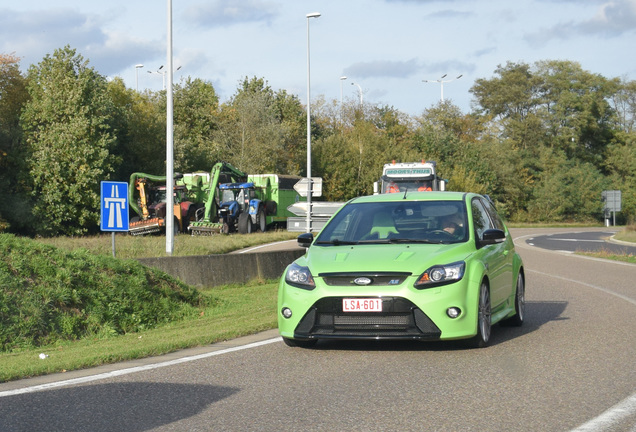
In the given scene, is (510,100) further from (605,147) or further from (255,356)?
(255,356)

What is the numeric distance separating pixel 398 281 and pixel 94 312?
16.7 feet

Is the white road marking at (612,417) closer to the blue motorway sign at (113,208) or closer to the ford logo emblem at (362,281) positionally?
the ford logo emblem at (362,281)

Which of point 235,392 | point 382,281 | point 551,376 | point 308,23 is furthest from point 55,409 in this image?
point 308,23

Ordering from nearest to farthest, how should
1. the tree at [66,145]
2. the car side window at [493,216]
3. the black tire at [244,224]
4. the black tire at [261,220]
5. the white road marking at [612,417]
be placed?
the white road marking at [612,417], the car side window at [493,216], the black tire at [244,224], the black tire at [261,220], the tree at [66,145]

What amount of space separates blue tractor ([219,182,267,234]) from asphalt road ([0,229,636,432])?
108ft

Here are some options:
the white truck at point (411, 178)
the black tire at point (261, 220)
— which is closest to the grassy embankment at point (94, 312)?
the white truck at point (411, 178)

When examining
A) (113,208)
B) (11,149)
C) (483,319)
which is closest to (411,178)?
(113,208)

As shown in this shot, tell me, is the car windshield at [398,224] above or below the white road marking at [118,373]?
above

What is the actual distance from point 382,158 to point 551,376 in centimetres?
7129

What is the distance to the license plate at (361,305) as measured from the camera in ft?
26.6

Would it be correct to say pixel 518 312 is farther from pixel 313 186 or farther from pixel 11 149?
pixel 11 149

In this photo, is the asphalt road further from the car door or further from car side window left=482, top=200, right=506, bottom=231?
car side window left=482, top=200, right=506, bottom=231

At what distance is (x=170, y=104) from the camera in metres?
25.4

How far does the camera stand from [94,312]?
38.4 feet
